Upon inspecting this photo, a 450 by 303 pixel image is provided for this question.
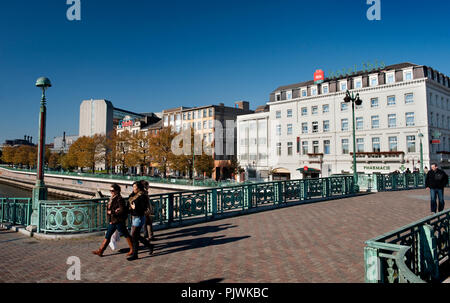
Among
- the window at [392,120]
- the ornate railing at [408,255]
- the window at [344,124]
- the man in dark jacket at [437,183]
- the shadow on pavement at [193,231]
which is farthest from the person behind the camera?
the window at [344,124]

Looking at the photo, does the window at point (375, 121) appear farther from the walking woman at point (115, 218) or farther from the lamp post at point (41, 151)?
the walking woman at point (115, 218)

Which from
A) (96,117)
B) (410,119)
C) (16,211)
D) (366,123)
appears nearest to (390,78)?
(410,119)

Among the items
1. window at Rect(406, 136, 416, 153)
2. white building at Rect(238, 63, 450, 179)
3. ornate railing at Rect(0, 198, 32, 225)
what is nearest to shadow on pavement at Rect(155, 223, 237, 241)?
ornate railing at Rect(0, 198, 32, 225)

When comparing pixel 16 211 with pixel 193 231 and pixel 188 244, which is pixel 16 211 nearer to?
pixel 193 231

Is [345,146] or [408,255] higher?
[345,146]

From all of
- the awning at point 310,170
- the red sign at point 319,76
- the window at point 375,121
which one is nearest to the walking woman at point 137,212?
the awning at point 310,170

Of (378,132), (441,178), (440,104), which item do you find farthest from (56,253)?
(440,104)

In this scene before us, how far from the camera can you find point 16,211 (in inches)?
441

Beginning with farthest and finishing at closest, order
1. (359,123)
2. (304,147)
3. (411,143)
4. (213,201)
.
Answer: (304,147) → (359,123) → (411,143) → (213,201)

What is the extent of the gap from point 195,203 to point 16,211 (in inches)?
268

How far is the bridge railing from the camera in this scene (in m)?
8.60

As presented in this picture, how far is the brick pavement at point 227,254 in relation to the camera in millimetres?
5309

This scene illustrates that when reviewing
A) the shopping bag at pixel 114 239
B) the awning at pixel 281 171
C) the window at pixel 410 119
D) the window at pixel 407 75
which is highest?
the window at pixel 407 75

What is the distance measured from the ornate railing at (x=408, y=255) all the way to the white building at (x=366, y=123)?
1417 inches
